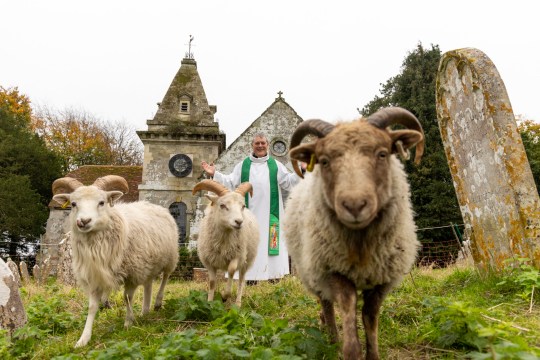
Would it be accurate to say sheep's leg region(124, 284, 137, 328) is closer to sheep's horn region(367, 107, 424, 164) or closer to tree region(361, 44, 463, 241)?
sheep's horn region(367, 107, 424, 164)

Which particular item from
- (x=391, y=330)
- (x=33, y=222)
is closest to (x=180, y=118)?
(x=33, y=222)

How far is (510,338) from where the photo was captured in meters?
2.77

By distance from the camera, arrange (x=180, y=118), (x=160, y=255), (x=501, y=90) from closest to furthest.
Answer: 1. (x=501, y=90)
2. (x=160, y=255)
3. (x=180, y=118)

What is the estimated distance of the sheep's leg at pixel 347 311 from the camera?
9.39 feet

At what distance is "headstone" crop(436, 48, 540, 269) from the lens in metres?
4.96

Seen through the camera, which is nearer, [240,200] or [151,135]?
[240,200]

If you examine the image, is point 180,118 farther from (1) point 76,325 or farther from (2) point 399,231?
(2) point 399,231

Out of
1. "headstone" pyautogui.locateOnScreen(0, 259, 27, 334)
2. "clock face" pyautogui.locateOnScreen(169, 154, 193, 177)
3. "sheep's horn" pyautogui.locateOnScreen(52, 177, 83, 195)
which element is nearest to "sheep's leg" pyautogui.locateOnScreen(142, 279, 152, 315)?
"headstone" pyautogui.locateOnScreen(0, 259, 27, 334)

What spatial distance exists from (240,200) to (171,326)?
2.32 meters

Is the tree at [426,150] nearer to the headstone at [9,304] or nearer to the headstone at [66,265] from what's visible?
the headstone at [66,265]

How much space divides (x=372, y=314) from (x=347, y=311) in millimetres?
378

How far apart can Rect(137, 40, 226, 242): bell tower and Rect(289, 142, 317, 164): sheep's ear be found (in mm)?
26940

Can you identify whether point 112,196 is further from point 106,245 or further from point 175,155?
point 175,155

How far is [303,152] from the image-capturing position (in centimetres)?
333
